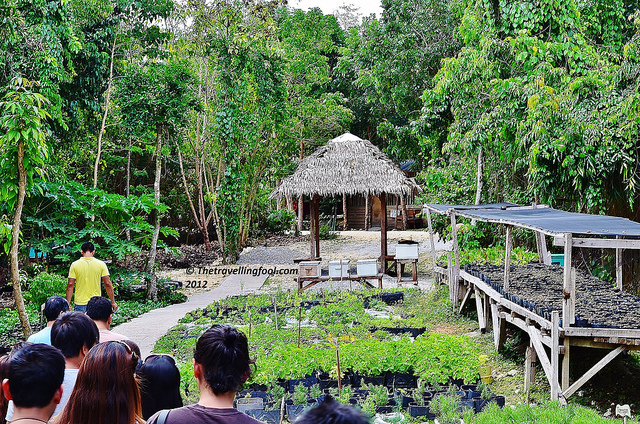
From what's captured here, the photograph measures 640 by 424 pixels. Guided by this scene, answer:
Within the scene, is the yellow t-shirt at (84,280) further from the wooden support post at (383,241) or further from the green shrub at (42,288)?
the wooden support post at (383,241)

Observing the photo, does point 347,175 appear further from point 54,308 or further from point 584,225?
point 54,308

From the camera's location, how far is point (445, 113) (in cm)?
1510

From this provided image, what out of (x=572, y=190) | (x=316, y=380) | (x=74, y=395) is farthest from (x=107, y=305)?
(x=572, y=190)

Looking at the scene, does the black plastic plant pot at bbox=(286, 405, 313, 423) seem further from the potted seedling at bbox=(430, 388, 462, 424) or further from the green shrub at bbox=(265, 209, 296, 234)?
the green shrub at bbox=(265, 209, 296, 234)

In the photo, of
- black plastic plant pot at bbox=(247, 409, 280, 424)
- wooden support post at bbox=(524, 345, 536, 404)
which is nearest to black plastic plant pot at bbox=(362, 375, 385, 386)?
black plastic plant pot at bbox=(247, 409, 280, 424)

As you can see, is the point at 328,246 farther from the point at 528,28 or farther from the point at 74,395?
the point at 74,395

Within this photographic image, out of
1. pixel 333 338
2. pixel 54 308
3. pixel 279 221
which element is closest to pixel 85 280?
pixel 54 308

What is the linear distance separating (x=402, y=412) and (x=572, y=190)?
668 cm

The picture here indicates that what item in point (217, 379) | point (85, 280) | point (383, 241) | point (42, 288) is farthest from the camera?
point (383, 241)

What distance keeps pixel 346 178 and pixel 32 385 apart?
15.0 m

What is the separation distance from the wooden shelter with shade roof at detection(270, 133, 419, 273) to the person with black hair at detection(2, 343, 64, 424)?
13.7 meters

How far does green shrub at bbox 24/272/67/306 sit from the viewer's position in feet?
33.8

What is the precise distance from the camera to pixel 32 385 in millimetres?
2490

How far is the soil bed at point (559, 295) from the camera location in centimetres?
621
